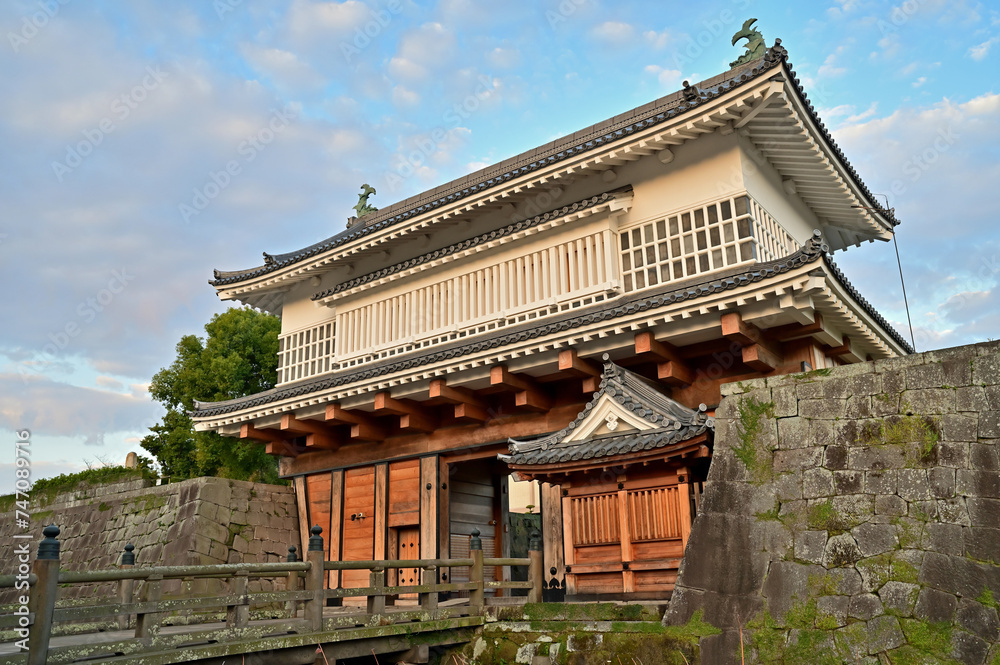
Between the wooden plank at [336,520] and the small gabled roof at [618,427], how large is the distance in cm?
627

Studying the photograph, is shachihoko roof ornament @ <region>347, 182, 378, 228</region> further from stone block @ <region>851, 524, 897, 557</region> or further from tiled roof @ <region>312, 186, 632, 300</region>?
stone block @ <region>851, 524, 897, 557</region>

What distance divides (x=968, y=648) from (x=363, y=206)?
1731 cm

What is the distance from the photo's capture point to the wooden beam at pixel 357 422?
13.9 metres

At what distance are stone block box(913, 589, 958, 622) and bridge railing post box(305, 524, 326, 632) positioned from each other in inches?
239

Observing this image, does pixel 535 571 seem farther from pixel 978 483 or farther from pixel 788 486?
pixel 978 483

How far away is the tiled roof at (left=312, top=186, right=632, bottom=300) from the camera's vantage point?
12266 millimetres

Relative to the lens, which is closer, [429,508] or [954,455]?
[954,455]

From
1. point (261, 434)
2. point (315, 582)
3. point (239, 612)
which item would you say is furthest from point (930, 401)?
point (261, 434)

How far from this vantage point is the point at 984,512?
22.1 feet

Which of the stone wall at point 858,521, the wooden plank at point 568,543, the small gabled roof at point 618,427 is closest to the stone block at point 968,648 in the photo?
the stone wall at point 858,521

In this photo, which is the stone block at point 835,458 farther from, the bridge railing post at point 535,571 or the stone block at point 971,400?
the bridge railing post at point 535,571

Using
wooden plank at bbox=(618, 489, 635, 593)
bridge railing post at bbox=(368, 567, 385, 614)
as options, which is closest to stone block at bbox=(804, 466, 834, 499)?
wooden plank at bbox=(618, 489, 635, 593)

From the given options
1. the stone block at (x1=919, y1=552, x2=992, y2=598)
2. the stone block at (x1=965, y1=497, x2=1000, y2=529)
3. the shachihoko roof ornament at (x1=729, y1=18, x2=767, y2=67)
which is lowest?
the stone block at (x1=919, y1=552, x2=992, y2=598)

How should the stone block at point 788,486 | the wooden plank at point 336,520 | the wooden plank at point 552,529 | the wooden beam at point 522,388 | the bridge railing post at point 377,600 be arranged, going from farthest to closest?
the wooden plank at point 336,520, the wooden plank at point 552,529, the wooden beam at point 522,388, the bridge railing post at point 377,600, the stone block at point 788,486
